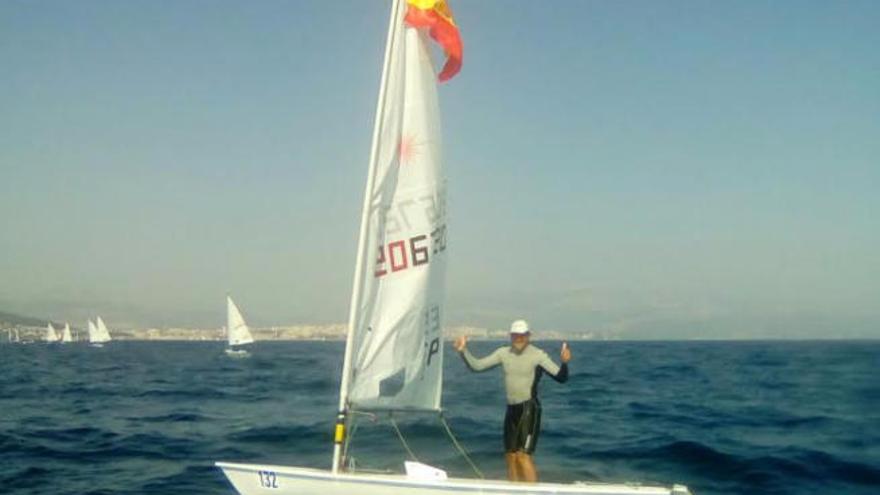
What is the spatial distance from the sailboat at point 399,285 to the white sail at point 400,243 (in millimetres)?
13

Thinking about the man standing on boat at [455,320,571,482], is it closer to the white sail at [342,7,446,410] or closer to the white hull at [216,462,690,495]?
the white sail at [342,7,446,410]

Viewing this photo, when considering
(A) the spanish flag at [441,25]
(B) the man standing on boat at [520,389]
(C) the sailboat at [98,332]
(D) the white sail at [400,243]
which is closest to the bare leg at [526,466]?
(B) the man standing on boat at [520,389]

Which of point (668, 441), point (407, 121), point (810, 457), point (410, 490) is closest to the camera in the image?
point (410, 490)

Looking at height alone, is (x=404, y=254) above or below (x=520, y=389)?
above

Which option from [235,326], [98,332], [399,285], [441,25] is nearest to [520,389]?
[399,285]

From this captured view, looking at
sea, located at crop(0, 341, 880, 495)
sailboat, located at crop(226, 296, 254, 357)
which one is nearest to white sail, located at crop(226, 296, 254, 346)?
sailboat, located at crop(226, 296, 254, 357)

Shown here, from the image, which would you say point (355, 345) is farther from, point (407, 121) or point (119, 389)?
point (119, 389)

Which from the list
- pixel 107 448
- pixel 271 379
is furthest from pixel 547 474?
pixel 271 379

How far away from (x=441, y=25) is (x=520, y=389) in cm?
Answer: 491

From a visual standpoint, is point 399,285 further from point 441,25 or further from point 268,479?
point 441,25

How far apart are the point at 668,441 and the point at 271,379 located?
26.6 metres

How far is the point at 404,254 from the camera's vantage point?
11109mm

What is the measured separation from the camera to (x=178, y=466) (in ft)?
52.5

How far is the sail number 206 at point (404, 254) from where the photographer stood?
10.9m
